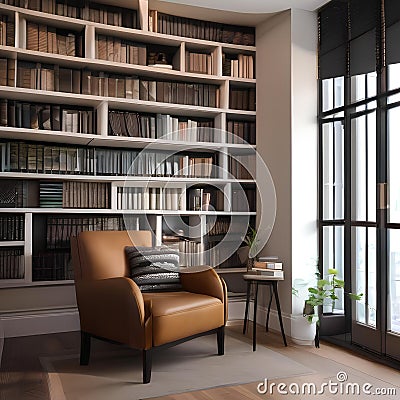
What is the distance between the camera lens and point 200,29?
16.0 feet

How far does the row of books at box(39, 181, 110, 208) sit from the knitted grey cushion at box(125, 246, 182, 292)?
2.58 feet

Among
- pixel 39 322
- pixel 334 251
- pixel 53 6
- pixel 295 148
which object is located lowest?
pixel 39 322

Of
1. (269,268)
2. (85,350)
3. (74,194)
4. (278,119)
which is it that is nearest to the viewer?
(85,350)

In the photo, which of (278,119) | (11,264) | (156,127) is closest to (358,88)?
(278,119)

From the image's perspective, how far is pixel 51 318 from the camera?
4324 millimetres

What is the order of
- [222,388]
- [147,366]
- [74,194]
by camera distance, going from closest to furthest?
[222,388]
[147,366]
[74,194]

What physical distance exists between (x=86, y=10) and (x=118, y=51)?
0.42m

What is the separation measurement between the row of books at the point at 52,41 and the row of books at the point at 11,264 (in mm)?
1637

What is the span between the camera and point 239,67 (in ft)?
16.3

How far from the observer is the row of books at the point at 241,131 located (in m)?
4.97

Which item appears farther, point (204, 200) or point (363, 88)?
point (204, 200)

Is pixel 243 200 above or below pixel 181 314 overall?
above

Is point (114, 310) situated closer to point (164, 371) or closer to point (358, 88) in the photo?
point (164, 371)

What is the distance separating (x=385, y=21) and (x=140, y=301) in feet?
8.40
